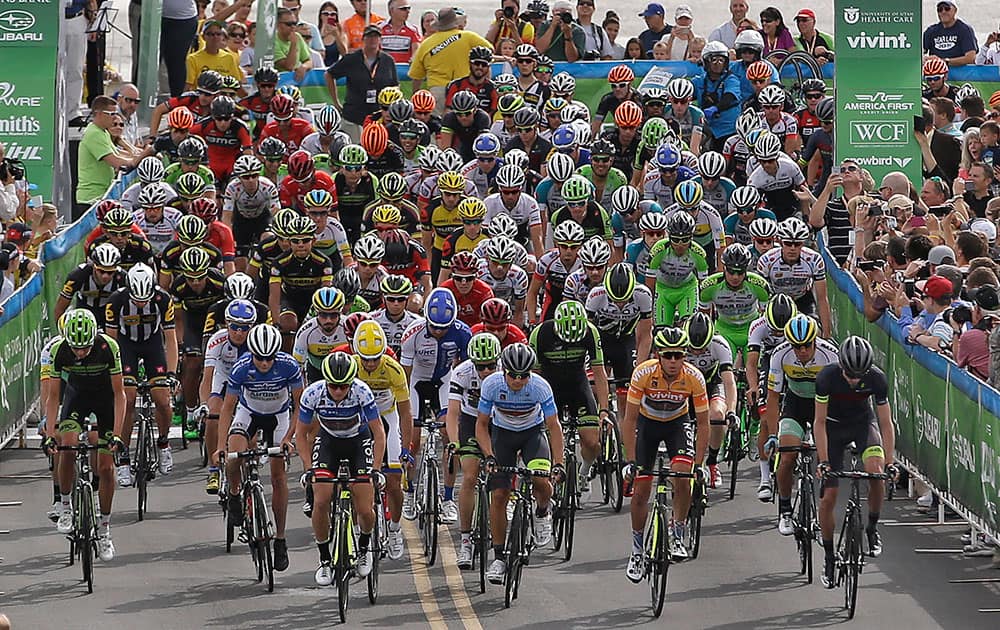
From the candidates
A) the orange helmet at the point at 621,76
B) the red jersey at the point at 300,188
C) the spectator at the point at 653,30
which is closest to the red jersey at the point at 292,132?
the red jersey at the point at 300,188

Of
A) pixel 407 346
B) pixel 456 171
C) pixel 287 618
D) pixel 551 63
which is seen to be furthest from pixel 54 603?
pixel 551 63

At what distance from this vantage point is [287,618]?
14406mm

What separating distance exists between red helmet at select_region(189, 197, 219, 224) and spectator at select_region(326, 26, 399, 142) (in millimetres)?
5364

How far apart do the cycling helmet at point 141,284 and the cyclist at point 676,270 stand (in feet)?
15.8

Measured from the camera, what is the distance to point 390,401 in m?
15.8

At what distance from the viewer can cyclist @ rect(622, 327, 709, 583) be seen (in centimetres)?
1491

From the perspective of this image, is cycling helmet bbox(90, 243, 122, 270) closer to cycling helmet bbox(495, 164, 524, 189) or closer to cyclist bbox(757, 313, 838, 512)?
cycling helmet bbox(495, 164, 524, 189)

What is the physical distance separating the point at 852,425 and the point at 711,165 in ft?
26.6

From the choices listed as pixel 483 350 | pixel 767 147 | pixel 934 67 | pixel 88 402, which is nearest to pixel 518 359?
pixel 483 350

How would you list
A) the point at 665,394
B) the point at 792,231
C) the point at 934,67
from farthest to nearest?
the point at 934,67 → the point at 792,231 → the point at 665,394

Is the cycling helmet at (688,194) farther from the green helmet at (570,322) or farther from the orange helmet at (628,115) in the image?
the green helmet at (570,322)

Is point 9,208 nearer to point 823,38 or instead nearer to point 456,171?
point 456,171

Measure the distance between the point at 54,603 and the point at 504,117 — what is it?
37.1 ft

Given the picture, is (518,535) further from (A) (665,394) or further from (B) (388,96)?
(B) (388,96)
